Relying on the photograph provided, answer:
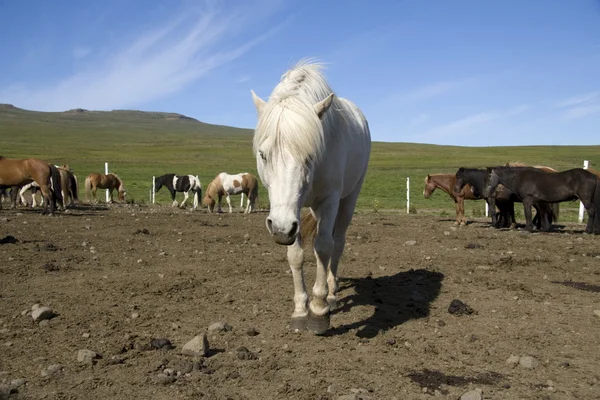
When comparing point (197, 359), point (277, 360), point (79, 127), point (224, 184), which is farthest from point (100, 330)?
point (79, 127)

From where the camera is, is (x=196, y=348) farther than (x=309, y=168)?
No

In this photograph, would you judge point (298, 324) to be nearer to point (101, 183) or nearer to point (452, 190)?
point (452, 190)

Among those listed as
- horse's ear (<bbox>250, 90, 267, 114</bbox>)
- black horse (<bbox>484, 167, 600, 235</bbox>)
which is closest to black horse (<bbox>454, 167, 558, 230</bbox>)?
black horse (<bbox>484, 167, 600, 235</bbox>)

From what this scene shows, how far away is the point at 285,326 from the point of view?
A: 4.58 metres

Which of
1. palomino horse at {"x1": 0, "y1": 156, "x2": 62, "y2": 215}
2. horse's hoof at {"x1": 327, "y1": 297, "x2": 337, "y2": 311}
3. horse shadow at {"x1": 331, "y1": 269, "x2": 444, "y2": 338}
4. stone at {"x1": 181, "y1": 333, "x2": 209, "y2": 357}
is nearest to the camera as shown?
stone at {"x1": 181, "y1": 333, "x2": 209, "y2": 357}

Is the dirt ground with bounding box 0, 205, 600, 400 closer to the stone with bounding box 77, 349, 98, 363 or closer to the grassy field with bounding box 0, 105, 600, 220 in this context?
the stone with bounding box 77, 349, 98, 363

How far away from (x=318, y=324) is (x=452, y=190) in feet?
47.4

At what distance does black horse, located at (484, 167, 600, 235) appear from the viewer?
42.8 ft

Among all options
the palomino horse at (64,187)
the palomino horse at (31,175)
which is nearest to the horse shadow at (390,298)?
the palomino horse at (31,175)

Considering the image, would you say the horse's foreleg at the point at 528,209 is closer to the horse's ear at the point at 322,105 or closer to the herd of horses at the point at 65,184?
the herd of horses at the point at 65,184

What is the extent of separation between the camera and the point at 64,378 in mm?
3381

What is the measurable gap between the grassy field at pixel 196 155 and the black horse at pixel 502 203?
398cm

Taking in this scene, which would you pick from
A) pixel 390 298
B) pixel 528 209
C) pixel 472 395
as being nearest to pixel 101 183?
pixel 528 209

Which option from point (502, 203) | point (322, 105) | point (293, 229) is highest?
point (322, 105)
